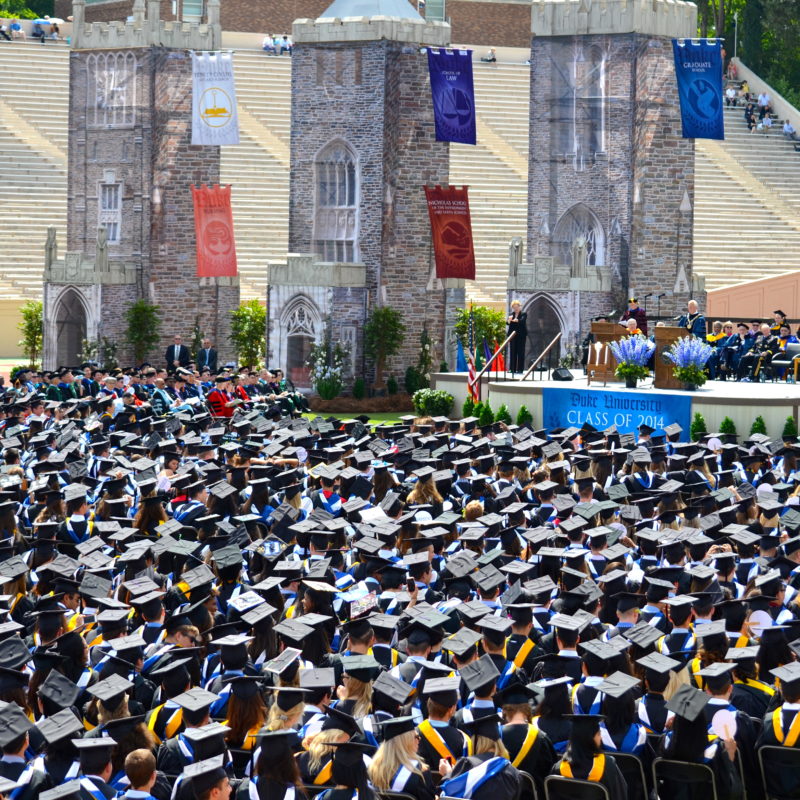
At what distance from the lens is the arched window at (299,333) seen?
38500mm

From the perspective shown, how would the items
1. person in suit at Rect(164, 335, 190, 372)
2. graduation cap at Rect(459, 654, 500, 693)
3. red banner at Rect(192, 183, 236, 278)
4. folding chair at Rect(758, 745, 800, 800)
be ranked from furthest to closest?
red banner at Rect(192, 183, 236, 278)
person in suit at Rect(164, 335, 190, 372)
graduation cap at Rect(459, 654, 500, 693)
folding chair at Rect(758, 745, 800, 800)

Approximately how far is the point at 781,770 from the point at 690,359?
18498mm

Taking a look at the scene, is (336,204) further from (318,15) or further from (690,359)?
(318,15)

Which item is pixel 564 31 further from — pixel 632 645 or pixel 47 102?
pixel 632 645

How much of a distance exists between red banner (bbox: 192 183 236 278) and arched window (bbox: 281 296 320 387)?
72.5 inches

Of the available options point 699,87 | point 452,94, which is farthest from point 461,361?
point 699,87

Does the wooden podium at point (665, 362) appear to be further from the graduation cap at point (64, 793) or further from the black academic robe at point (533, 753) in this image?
the graduation cap at point (64, 793)

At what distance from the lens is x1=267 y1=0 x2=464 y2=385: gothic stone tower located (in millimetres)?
38594

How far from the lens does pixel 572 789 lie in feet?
25.5

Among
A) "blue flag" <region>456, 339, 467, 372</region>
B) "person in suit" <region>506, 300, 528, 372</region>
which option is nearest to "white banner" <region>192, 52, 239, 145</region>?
"blue flag" <region>456, 339, 467, 372</region>

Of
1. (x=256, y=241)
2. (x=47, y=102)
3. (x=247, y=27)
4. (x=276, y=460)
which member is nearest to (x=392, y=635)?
(x=276, y=460)

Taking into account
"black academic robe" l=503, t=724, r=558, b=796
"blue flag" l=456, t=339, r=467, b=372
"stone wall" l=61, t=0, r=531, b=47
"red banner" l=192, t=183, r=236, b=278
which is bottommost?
"black academic robe" l=503, t=724, r=558, b=796

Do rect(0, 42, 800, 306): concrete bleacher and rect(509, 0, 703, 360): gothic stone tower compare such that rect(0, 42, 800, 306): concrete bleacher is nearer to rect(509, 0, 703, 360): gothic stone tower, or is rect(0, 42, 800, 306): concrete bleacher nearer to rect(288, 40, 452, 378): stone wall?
rect(509, 0, 703, 360): gothic stone tower

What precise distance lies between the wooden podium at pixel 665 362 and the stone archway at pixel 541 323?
12170 mm
